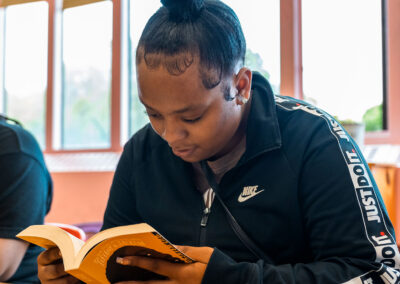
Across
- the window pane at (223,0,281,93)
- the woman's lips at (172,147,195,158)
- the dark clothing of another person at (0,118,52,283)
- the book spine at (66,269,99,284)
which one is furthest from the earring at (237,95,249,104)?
the window pane at (223,0,281,93)

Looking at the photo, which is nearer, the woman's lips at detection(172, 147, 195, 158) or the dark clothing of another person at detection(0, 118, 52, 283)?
the woman's lips at detection(172, 147, 195, 158)

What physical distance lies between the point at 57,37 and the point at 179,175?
11.6 ft

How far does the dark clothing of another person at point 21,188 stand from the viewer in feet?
4.14

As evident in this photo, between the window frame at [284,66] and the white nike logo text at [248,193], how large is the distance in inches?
87.4

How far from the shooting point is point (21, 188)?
51.4 inches

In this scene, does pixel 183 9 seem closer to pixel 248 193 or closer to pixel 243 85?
pixel 243 85

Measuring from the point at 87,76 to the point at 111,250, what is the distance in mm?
3599

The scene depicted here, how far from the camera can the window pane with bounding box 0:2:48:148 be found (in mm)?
4320

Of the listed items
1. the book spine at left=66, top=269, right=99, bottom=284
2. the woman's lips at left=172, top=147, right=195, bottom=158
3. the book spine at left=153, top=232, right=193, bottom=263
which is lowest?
the book spine at left=66, top=269, right=99, bottom=284

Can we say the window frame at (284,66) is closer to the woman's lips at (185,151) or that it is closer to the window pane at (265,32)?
the window pane at (265,32)

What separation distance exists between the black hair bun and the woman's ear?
163mm

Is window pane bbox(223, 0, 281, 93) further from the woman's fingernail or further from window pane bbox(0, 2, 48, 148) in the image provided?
the woman's fingernail

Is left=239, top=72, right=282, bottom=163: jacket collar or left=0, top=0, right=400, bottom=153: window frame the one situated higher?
left=0, top=0, right=400, bottom=153: window frame

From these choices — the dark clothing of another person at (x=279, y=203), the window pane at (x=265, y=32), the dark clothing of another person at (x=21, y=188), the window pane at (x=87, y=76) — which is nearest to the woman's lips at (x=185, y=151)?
the dark clothing of another person at (x=279, y=203)
